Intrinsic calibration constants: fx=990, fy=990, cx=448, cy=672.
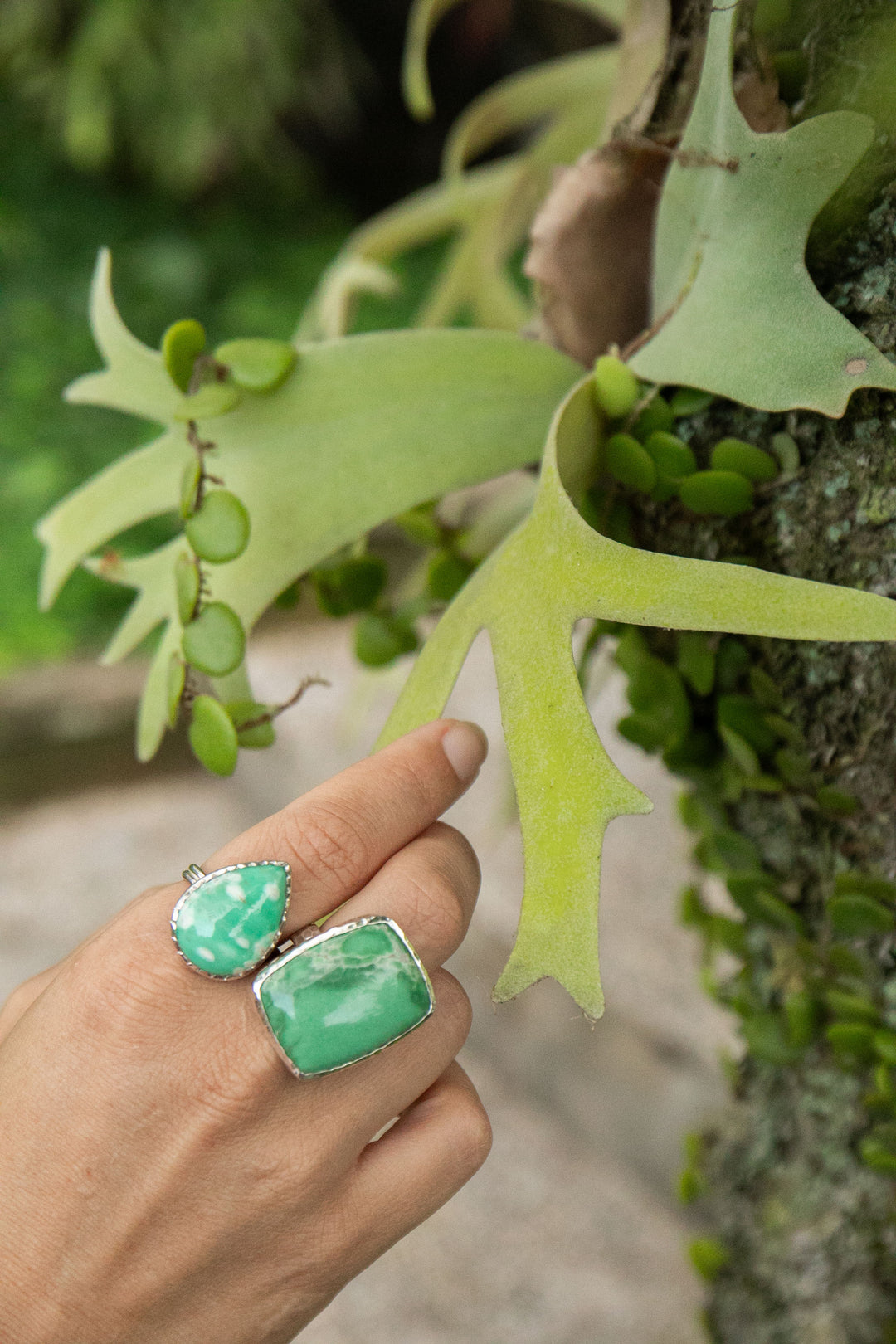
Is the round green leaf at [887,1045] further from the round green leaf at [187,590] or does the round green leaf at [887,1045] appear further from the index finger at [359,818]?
the round green leaf at [187,590]

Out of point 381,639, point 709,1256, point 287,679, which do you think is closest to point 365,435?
point 381,639

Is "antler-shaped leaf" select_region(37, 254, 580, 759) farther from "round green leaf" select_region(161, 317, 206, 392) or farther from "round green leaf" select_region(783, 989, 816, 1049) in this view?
"round green leaf" select_region(783, 989, 816, 1049)

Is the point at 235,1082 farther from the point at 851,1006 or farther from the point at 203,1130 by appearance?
the point at 851,1006

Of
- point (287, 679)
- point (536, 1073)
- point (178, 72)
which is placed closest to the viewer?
point (536, 1073)

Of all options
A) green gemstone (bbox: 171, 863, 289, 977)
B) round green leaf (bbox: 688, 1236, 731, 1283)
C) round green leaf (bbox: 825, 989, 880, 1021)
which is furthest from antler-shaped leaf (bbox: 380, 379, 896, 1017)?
round green leaf (bbox: 688, 1236, 731, 1283)

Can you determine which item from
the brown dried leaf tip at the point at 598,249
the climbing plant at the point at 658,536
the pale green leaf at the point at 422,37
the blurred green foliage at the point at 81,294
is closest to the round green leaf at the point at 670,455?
the climbing plant at the point at 658,536

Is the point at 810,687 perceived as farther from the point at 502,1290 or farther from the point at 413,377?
the point at 502,1290
